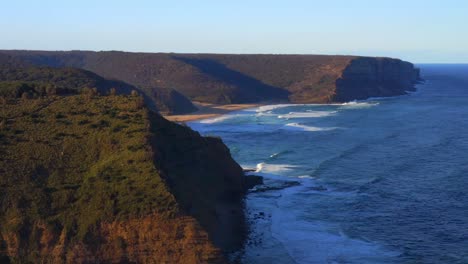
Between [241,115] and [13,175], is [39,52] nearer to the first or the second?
[241,115]

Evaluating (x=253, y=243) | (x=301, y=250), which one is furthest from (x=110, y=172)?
(x=301, y=250)

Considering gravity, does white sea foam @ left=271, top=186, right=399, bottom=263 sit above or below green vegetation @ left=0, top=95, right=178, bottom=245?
below

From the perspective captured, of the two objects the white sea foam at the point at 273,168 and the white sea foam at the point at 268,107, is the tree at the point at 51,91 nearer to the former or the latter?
the white sea foam at the point at 273,168

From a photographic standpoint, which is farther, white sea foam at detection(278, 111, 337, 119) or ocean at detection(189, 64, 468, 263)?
white sea foam at detection(278, 111, 337, 119)

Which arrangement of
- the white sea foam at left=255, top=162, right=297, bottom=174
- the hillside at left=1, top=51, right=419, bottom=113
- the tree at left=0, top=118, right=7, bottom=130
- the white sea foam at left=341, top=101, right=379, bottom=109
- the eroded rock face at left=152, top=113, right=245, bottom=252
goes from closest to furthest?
1. the eroded rock face at left=152, top=113, right=245, bottom=252
2. the tree at left=0, top=118, right=7, bottom=130
3. the white sea foam at left=255, top=162, right=297, bottom=174
4. the white sea foam at left=341, top=101, right=379, bottom=109
5. the hillside at left=1, top=51, right=419, bottom=113

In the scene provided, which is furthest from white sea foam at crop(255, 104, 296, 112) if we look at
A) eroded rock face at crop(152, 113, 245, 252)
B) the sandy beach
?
eroded rock face at crop(152, 113, 245, 252)

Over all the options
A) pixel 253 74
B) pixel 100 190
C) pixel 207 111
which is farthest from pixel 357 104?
pixel 100 190

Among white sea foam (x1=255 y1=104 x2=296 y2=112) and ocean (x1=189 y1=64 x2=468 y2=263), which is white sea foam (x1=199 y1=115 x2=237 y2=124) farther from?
white sea foam (x1=255 y1=104 x2=296 y2=112)

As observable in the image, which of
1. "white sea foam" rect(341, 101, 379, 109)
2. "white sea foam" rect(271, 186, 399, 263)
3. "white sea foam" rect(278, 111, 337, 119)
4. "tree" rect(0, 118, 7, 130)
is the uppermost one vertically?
"tree" rect(0, 118, 7, 130)
